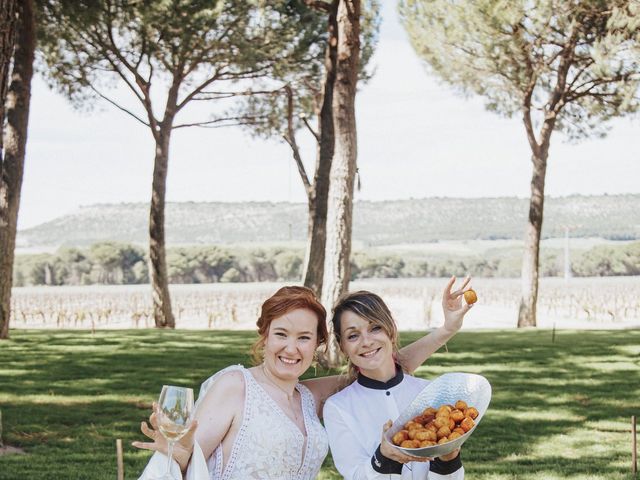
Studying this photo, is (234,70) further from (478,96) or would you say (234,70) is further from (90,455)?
(90,455)

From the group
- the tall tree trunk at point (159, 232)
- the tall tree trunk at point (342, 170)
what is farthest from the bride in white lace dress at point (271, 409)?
the tall tree trunk at point (159, 232)

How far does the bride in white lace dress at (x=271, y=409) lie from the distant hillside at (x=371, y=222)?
104m

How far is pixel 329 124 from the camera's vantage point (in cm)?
1345

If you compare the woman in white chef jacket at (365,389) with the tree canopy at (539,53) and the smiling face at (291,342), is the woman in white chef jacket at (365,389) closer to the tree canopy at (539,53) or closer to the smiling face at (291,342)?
the smiling face at (291,342)

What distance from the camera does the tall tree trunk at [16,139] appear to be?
12.9 m

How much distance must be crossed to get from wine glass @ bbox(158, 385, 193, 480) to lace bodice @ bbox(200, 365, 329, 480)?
56 cm

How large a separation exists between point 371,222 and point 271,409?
117m

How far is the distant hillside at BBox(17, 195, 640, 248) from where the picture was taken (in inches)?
4311

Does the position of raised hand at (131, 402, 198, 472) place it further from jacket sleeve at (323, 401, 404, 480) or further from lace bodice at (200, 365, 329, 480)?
jacket sleeve at (323, 401, 404, 480)

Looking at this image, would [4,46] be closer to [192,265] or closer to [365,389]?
[365,389]

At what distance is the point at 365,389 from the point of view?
3209 mm

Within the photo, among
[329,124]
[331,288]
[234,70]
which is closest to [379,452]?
[331,288]

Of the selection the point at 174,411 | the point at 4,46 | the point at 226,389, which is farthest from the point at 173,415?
the point at 4,46

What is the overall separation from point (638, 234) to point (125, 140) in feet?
290
